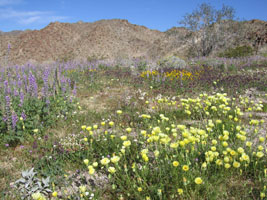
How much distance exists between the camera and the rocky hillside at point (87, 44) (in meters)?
32.6

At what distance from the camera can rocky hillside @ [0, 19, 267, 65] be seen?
32.6m

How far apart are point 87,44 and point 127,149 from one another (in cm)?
3431

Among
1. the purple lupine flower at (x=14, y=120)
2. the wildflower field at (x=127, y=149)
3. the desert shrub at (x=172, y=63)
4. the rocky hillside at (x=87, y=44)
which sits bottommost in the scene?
the wildflower field at (x=127, y=149)

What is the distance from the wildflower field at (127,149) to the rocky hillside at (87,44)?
88.1 ft

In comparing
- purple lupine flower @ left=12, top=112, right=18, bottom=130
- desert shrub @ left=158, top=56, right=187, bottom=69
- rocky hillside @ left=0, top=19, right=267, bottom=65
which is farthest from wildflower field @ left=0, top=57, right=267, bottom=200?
rocky hillside @ left=0, top=19, right=267, bottom=65

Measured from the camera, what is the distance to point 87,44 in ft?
114

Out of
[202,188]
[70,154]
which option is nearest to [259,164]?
[202,188]

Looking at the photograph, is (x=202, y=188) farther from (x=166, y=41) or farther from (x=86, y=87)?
(x=166, y=41)

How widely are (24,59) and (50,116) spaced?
3332 cm

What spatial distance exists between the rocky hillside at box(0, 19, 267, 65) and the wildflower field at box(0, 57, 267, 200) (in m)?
26.8

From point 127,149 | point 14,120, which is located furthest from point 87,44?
point 127,149

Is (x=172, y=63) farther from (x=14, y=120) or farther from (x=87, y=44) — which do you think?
(x=87, y=44)

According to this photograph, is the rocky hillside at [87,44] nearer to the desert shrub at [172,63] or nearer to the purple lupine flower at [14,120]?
the desert shrub at [172,63]

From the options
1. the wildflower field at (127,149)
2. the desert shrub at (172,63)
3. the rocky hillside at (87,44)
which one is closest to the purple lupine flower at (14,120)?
the wildflower field at (127,149)
